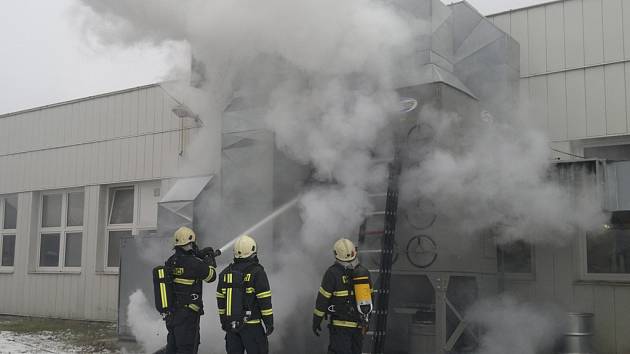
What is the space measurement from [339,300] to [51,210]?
10877 mm

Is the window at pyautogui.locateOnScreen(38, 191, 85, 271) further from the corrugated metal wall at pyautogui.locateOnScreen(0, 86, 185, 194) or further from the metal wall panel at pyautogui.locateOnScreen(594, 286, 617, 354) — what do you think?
the metal wall panel at pyautogui.locateOnScreen(594, 286, 617, 354)

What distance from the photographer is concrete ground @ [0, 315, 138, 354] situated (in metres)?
9.93

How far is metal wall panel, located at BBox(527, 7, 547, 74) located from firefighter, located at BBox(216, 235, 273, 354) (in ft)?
16.3

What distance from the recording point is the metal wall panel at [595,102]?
8.35 metres

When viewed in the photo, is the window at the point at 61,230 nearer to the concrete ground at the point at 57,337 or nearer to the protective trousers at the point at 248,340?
the concrete ground at the point at 57,337

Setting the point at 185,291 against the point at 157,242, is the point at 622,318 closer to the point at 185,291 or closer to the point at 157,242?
the point at 185,291

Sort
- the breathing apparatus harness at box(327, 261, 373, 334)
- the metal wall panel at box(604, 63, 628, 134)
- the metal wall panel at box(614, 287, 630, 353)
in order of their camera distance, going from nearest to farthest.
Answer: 1. the breathing apparatus harness at box(327, 261, 373, 334)
2. the metal wall panel at box(614, 287, 630, 353)
3. the metal wall panel at box(604, 63, 628, 134)

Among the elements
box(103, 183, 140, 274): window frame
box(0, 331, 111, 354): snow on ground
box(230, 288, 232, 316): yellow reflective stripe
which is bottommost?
box(0, 331, 111, 354): snow on ground

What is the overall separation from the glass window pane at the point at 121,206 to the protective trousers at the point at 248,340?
24.8 feet

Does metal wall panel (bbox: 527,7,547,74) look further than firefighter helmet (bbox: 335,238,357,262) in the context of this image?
Yes

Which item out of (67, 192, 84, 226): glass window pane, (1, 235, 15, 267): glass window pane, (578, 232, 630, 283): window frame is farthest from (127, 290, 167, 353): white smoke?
(1, 235, 15, 267): glass window pane

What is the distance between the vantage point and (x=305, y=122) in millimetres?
7859

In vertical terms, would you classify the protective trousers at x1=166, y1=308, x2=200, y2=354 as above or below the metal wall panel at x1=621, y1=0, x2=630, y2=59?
below

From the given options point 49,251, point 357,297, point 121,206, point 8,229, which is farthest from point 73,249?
point 357,297
